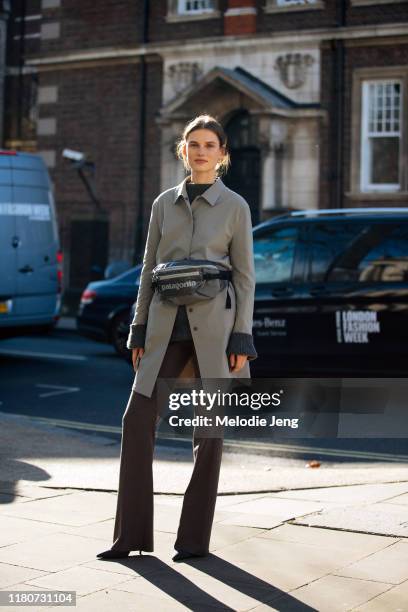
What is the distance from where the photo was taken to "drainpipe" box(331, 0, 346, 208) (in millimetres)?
24031

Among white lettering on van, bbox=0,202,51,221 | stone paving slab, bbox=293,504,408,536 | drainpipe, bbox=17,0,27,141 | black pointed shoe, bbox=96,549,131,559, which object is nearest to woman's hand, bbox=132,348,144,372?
black pointed shoe, bbox=96,549,131,559

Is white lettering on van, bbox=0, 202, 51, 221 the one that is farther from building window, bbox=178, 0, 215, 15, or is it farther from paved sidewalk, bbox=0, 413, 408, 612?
building window, bbox=178, 0, 215, 15

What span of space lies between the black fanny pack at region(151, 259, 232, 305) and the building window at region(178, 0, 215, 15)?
2127 cm

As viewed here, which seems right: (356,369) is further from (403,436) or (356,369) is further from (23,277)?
(23,277)

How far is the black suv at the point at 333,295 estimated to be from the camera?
10.9 meters

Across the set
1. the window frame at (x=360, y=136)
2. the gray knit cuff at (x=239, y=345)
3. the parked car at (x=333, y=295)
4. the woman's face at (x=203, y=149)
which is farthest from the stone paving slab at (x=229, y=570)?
the window frame at (x=360, y=136)

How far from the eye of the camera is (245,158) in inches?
1012

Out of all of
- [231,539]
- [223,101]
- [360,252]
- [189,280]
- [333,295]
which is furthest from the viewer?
[223,101]

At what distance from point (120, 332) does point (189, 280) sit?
10.4m

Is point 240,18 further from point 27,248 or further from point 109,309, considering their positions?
point 27,248

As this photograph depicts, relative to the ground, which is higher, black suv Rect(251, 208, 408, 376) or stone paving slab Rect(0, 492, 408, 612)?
black suv Rect(251, 208, 408, 376)

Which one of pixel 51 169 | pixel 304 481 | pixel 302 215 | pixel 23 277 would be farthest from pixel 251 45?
pixel 304 481

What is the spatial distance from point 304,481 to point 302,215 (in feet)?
13.9

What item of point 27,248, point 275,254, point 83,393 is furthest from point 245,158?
point 275,254
